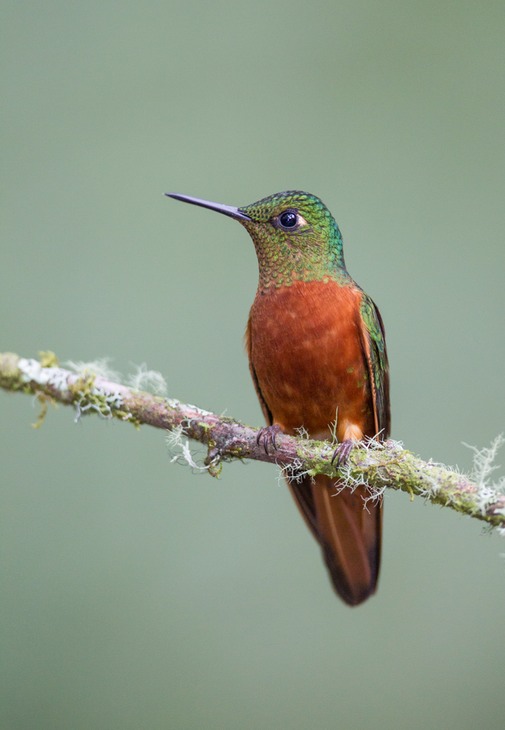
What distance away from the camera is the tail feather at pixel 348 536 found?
2.73 metres

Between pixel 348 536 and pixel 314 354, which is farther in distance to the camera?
pixel 348 536

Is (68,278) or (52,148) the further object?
(52,148)

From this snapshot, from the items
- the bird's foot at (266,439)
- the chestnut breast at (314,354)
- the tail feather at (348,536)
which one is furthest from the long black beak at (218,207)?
the tail feather at (348,536)

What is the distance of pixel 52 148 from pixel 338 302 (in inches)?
84.3

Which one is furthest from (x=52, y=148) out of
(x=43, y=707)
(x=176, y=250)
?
(x=43, y=707)

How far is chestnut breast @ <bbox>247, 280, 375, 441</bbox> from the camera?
238 centimetres

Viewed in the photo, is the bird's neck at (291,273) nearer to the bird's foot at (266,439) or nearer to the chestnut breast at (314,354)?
the chestnut breast at (314,354)

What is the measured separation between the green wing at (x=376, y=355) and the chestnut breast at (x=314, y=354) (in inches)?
0.7

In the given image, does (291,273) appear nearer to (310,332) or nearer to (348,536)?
(310,332)

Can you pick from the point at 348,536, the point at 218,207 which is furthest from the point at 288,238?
the point at 348,536

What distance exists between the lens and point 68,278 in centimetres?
357

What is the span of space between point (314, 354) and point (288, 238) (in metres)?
0.41

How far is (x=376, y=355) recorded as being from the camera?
8.21ft

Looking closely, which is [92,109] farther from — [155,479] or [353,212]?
[155,479]
